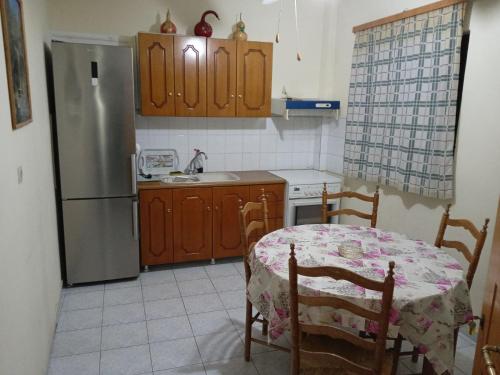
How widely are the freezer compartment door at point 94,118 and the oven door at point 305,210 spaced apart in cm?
150

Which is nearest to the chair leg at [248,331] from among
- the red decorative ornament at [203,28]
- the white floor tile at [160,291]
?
the white floor tile at [160,291]

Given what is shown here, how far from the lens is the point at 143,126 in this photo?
3.72 m

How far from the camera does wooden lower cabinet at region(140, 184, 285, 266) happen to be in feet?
11.3

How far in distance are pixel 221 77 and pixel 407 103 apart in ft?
5.29

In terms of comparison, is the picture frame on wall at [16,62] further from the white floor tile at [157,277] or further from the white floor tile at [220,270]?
the white floor tile at [220,270]

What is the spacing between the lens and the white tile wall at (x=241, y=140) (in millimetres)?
3793

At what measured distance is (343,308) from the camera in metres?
1.48

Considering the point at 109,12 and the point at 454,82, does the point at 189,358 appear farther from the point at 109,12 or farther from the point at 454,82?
the point at 109,12

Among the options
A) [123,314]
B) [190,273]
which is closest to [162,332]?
[123,314]

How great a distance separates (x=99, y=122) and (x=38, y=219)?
105 cm

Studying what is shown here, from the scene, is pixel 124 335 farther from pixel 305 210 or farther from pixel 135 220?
pixel 305 210

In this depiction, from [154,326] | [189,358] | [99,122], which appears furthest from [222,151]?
[189,358]

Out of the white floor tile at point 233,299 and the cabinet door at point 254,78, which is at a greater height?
the cabinet door at point 254,78

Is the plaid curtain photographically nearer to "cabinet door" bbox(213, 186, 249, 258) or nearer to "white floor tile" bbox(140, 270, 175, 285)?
"cabinet door" bbox(213, 186, 249, 258)
